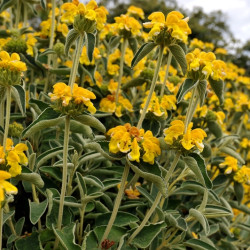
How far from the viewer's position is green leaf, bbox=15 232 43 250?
1066 millimetres

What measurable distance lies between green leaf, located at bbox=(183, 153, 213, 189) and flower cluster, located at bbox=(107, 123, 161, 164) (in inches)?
3.6

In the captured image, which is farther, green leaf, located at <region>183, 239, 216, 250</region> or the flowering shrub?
green leaf, located at <region>183, 239, 216, 250</region>

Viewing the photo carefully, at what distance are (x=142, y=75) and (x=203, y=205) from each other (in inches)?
28.3

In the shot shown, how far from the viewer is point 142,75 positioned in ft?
5.36

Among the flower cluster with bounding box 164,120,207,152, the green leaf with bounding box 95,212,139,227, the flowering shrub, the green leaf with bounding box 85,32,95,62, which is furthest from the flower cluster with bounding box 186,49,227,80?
the green leaf with bounding box 95,212,139,227

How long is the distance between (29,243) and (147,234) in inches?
15.0

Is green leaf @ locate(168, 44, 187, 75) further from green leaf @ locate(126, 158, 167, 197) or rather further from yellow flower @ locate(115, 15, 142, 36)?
yellow flower @ locate(115, 15, 142, 36)

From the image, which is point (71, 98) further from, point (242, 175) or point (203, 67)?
point (242, 175)

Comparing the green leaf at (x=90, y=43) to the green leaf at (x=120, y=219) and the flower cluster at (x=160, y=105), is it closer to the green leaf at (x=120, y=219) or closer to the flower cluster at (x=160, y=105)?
the flower cluster at (x=160, y=105)

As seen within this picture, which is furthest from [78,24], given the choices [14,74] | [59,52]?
[59,52]

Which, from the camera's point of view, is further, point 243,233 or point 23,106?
point 243,233

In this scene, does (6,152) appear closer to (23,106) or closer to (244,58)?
(23,106)

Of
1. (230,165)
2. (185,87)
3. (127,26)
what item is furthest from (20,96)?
(230,165)

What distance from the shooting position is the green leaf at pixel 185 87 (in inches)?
35.4
